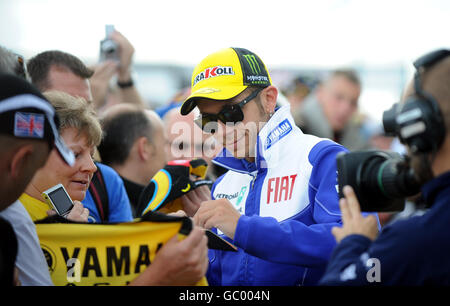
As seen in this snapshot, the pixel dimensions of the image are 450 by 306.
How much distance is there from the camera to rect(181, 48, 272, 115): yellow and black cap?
2695 mm

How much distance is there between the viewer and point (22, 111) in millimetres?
1729

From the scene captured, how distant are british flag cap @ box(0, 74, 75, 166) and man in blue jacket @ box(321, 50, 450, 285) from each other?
3.61 feet

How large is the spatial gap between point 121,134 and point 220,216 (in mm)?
2155

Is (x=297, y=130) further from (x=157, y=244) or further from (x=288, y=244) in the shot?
(x=157, y=244)

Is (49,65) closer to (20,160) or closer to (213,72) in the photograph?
(213,72)

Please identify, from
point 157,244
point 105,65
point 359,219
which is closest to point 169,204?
point 157,244

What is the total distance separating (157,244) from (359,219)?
0.79 m

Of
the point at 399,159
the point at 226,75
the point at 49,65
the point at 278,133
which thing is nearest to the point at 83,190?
the point at 226,75

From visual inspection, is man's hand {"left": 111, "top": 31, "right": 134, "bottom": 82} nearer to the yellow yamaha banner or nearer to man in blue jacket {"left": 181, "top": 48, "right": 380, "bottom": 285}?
man in blue jacket {"left": 181, "top": 48, "right": 380, "bottom": 285}

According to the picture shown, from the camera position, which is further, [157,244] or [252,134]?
[252,134]

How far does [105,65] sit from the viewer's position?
16.5 feet

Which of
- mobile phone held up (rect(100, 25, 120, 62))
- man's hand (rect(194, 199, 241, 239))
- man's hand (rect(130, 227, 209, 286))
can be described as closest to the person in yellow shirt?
man's hand (rect(130, 227, 209, 286))

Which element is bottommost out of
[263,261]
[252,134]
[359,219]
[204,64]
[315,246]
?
A: [263,261]

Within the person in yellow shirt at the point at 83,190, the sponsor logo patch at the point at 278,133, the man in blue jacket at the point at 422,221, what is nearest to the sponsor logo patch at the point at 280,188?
the sponsor logo patch at the point at 278,133
